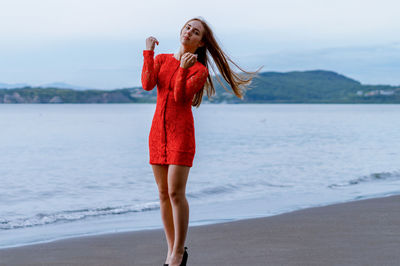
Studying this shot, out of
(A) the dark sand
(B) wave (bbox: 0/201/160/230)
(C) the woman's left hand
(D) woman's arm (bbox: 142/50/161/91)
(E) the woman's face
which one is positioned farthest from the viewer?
(B) wave (bbox: 0/201/160/230)

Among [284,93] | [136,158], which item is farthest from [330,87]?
[136,158]

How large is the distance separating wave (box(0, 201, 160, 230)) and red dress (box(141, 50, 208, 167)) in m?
4.67

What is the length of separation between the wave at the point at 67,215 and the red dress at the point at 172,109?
15.3 feet

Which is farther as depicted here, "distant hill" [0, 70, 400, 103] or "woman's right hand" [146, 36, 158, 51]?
"distant hill" [0, 70, 400, 103]

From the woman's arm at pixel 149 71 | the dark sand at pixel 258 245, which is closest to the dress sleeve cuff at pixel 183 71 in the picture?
the woman's arm at pixel 149 71

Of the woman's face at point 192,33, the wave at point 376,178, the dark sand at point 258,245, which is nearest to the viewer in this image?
the woman's face at point 192,33

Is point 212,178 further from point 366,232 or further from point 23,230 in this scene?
point 366,232

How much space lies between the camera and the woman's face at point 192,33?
4.00 m

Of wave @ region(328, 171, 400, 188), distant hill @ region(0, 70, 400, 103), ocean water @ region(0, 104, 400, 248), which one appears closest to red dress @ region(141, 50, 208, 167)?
ocean water @ region(0, 104, 400, 248)

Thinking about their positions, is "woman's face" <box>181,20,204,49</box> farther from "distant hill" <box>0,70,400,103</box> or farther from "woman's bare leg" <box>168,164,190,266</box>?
"distant hill" <box>0,70,400,103</box>

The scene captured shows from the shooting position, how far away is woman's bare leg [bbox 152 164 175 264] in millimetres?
3990

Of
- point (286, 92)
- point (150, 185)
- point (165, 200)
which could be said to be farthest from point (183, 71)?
point (286, 92)

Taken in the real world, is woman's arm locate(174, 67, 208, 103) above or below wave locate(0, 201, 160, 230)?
above

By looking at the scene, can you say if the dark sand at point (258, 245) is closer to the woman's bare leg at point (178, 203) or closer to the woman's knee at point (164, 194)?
the woman's bare leg at point (178, 203)
